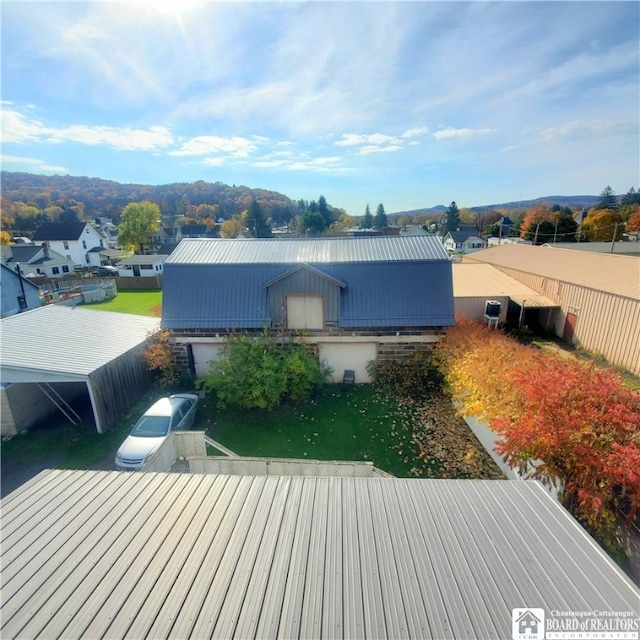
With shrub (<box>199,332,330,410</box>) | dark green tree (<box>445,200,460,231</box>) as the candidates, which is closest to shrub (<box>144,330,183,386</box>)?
shrub (<box>199,332,330,410</box>)

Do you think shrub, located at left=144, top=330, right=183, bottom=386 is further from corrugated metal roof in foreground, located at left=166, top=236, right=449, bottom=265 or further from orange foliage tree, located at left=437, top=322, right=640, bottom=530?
orange foliage tree, located at left=437, top=322, right=640, bottom=530

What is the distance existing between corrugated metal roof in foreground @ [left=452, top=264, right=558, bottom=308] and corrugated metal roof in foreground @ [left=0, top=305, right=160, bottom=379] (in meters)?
19.3

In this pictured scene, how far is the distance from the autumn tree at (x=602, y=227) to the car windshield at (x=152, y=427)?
234 feet

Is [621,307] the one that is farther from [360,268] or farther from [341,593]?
[341,593]

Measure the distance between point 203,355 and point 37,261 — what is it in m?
44.5

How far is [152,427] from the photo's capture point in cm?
1071

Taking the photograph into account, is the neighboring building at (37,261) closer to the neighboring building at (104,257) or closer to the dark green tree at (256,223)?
the neighboring building at (104,257)

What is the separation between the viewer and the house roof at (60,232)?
6009cm

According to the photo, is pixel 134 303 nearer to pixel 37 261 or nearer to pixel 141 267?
pixel 141 267

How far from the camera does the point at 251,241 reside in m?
17.3

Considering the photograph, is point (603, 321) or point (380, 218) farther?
point (380, 218)

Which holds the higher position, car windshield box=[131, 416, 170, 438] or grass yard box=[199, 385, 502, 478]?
car windshield box=[131, 416, 170, 438]

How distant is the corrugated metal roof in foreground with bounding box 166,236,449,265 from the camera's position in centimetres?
1523

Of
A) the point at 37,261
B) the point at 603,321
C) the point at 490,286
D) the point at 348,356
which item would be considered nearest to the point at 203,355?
the point at 348,356
